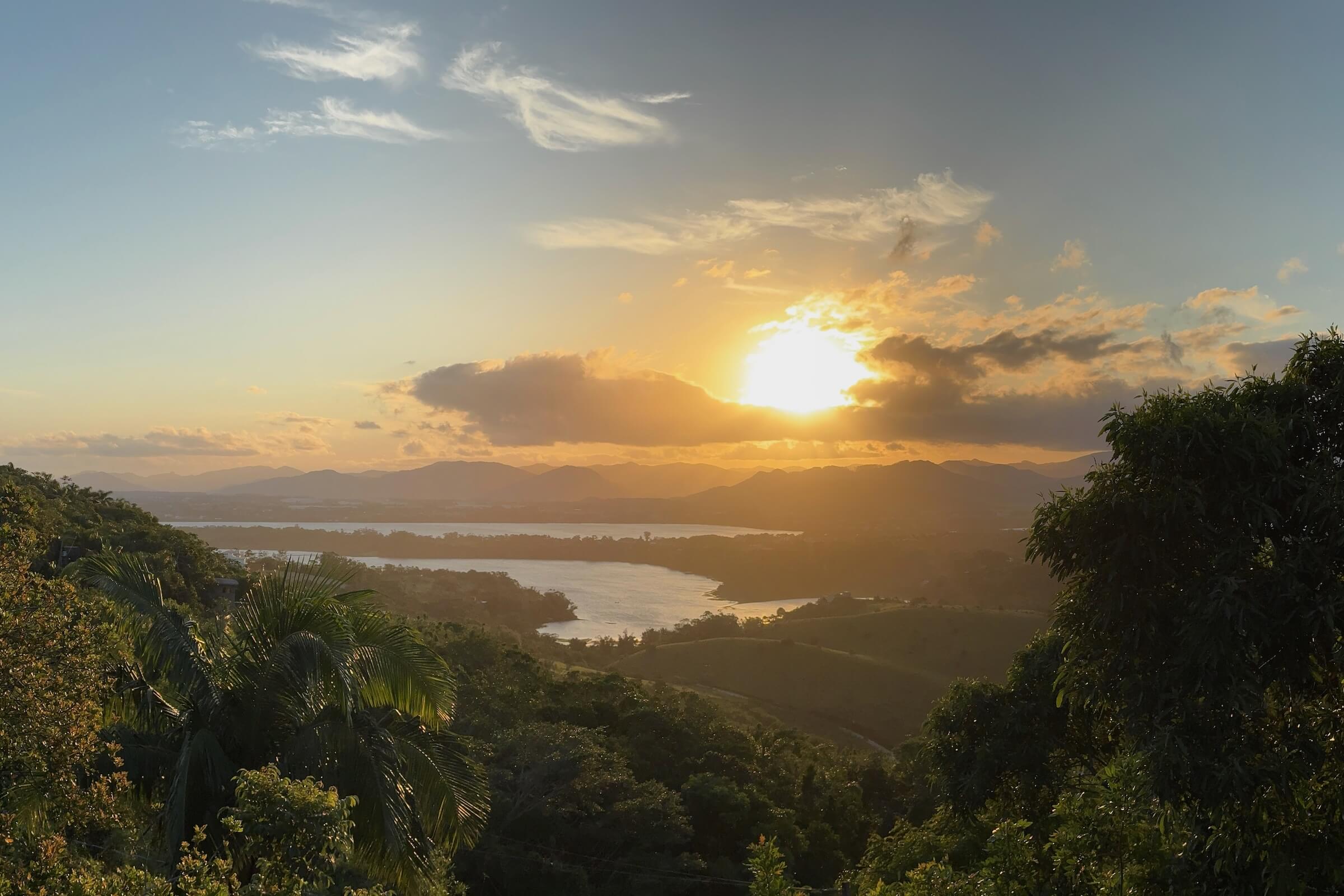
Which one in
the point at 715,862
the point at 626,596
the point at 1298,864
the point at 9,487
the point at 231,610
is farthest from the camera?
the point at 626,596

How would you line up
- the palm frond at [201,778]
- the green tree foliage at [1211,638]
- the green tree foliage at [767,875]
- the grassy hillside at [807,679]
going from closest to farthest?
1. the green tree foliage at [1211,638]
2. the green tree foliage at [767,875]
3. the palm frond at [201,778]
4. the grassy hillside at [807,679]

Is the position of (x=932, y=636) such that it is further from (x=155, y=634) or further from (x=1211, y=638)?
(x=155, y=634)

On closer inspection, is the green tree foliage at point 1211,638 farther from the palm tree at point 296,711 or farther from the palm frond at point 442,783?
the palm tree at point 296,711

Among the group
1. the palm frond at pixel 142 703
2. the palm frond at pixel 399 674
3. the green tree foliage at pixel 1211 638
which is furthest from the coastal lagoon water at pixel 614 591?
the green tree foliage at pixel 1211 638

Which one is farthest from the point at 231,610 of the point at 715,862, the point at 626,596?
the point at 626,596

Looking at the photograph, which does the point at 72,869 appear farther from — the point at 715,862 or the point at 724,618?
the point at 724,618

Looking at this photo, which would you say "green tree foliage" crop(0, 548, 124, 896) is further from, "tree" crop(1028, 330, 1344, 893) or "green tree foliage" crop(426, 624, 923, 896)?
"green tree foliage" crop(426, 624, 923, 896)
